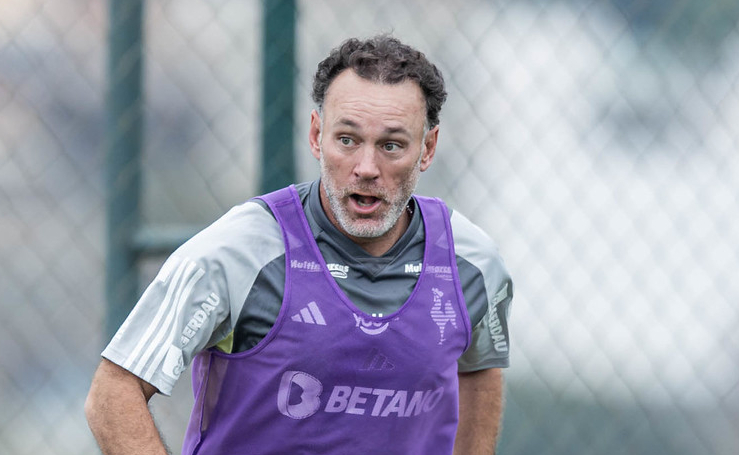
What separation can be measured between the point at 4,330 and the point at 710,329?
236 cm

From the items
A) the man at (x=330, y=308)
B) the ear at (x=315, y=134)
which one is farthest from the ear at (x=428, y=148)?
the ear at (x=315, y=134)

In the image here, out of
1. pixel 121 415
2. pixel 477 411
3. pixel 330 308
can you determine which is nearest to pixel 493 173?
pixel 477 411

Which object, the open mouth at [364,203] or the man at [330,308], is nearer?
the man at [330,308]

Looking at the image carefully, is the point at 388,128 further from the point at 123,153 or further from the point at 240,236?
the point at 123,153

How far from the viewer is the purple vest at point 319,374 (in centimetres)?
226

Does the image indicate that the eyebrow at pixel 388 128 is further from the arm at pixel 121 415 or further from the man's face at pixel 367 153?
the arm at pixel 121 415

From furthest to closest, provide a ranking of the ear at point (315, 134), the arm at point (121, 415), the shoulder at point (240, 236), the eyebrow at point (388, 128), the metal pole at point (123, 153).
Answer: the metal pole at point (123, 153)
the ear at point (315, 134)
the eyebrow at point (388, 128)
the shoulder at point (240, 236)
the arm at point (121, 415)

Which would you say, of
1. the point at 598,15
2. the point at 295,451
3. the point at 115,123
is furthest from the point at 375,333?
the point at 598,15

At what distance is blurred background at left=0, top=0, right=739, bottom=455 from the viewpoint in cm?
318

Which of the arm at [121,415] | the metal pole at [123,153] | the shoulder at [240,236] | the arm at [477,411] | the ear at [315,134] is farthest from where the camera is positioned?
the metal pole at [123,153]

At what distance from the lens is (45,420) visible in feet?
11.5

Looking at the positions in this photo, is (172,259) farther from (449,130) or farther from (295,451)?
(449,130)

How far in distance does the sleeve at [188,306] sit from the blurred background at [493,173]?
3.03 ft

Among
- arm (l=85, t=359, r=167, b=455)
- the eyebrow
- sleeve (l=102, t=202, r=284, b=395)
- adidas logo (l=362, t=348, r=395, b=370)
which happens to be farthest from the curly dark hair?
arm (l=85, t=359, r=167, b=455)
